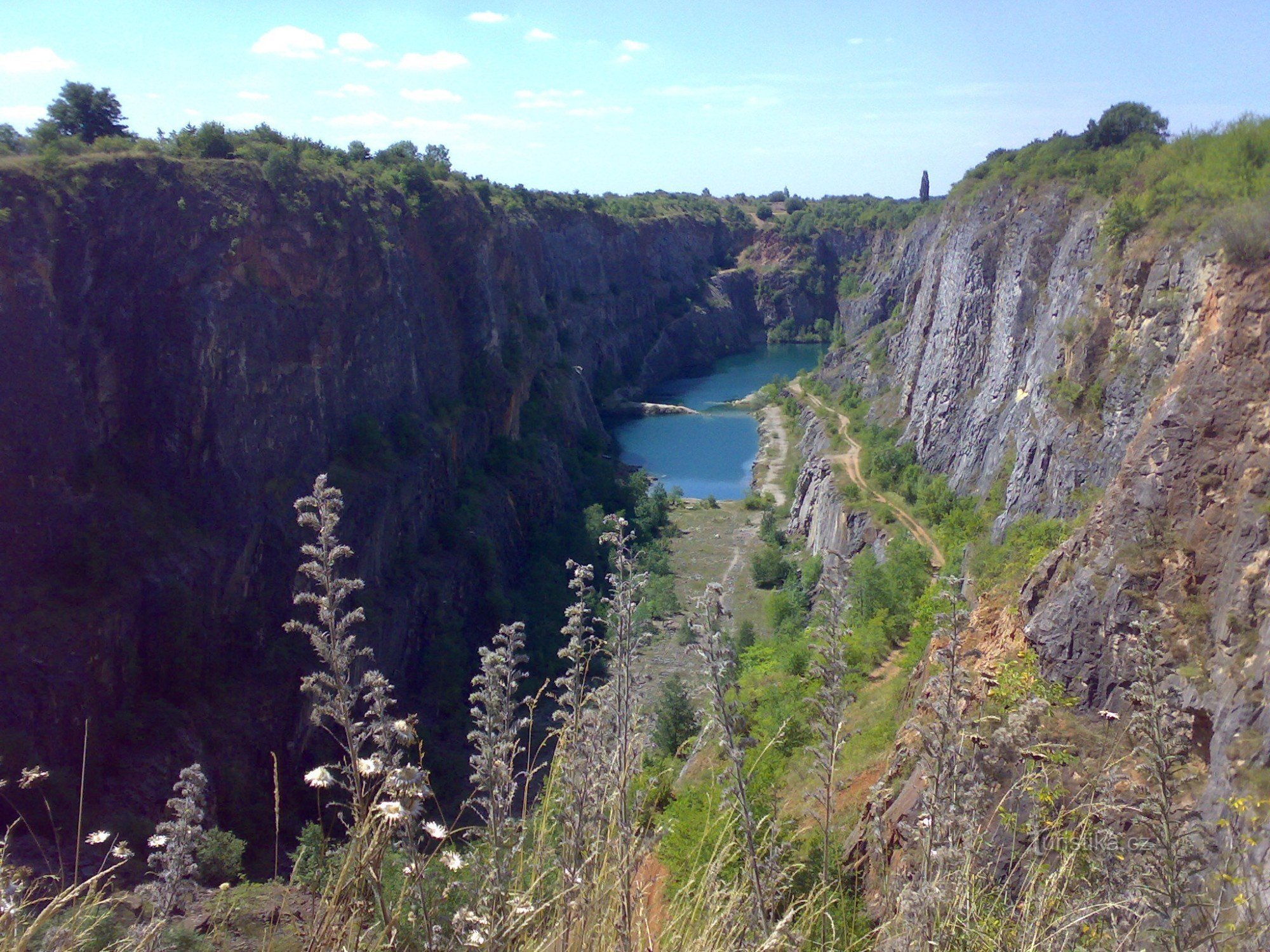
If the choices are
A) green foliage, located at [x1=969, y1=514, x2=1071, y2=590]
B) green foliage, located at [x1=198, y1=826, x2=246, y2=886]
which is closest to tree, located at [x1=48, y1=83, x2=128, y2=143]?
green foliage, located at [x1=198, y1=826, x2=246, y2=886]

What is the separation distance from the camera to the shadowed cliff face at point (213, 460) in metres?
18.6

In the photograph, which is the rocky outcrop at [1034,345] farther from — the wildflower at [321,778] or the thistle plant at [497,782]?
the wildflower at [321,778]

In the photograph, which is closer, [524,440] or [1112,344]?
[1112,344]

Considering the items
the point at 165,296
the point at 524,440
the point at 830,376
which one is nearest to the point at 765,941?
the point at 165,296

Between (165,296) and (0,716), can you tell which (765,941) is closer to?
(0,716)

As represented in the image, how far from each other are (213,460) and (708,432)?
136ft

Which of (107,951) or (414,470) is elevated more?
(107,951)

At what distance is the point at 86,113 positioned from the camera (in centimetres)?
2492

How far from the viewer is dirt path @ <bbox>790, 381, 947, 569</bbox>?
25562 mm

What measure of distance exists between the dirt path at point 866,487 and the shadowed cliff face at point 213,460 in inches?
535

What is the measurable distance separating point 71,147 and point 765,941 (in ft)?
89.7

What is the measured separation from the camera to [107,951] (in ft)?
12.5

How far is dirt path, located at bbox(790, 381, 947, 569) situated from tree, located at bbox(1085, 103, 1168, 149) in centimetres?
1275

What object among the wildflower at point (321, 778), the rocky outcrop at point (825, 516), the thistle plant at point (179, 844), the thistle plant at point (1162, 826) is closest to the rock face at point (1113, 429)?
the rocky outcrop at point (825, 516)
